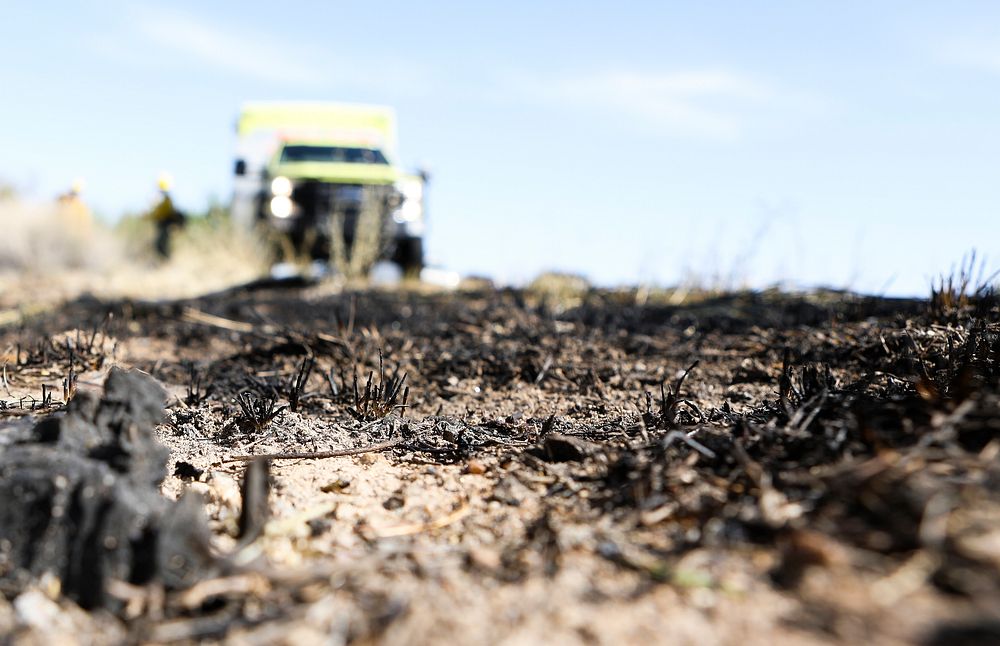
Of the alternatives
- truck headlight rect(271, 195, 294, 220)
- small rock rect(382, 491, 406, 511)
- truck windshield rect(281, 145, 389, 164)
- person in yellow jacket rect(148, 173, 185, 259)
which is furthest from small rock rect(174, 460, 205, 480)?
person in yellow jacket rect(148, 173, 185, 259)

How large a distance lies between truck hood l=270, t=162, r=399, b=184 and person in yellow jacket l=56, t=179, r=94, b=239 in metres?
6.17

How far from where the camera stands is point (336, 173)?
1079cm

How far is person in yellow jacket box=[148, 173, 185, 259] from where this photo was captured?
13656mm

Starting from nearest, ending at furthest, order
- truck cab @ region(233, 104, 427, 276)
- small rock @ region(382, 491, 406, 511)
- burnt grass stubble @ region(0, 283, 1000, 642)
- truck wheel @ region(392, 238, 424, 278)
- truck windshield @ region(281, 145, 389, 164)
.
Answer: burnt grass stubble @ region(0, 283, 1000, 642) → small rock @ region(382, 491, 406, 511) → truck cab @ region(233, 104, 427, 276) → truck wheel @ region(392, 238, 424, 278) → truck windshield @ region(281, 145, 389, 164)

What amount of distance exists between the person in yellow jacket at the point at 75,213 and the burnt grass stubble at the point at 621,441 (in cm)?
1252

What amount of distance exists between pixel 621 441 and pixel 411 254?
9122 mm

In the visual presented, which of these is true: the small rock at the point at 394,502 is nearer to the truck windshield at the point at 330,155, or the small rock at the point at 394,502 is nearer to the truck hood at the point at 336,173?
A: the truck hood at the point at 336,173

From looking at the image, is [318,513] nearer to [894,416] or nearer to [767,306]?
[894,416]

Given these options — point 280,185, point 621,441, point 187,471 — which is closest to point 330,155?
point 280,185

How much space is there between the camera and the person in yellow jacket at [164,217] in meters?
13.7

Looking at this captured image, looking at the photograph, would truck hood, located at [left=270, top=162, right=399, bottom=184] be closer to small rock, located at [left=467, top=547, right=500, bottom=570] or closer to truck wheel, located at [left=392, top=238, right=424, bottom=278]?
truck wheel, located at [left=392, top=238, right=424, bottom=278]

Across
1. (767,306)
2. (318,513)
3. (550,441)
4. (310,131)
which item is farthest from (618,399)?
(310,131)

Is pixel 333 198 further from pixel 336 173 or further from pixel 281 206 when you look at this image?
pixel 281 206

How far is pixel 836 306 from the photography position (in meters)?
4.71
